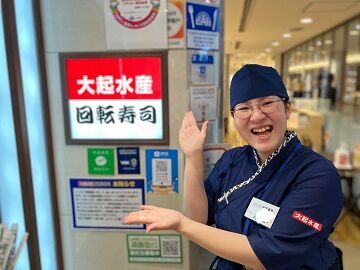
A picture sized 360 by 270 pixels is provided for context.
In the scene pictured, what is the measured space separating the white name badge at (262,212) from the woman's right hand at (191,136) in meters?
0.32

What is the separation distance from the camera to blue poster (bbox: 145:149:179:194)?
55.4 inches

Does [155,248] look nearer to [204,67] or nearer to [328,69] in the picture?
[204,67]

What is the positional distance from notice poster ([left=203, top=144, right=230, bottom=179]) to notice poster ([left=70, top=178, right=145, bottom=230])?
30 centimetres

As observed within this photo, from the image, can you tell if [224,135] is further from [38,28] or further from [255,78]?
[38,28]

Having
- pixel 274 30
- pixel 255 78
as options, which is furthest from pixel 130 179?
pixel 274 30

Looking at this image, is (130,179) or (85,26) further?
(130,179)

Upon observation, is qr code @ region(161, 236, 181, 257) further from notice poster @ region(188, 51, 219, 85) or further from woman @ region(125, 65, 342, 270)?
notice poster @ region(188, 51, 219, 85)

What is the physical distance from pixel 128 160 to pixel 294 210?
75cm

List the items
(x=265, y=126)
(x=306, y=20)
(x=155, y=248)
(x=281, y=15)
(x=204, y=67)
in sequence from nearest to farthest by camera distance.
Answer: (x=265, y=126), (x=204, y=67), (x=155, y=248), (x=281, y=15), (x=306, y=20)

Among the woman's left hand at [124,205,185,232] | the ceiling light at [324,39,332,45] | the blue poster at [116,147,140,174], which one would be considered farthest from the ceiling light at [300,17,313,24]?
the woman's left hand at [124,205,185,232]

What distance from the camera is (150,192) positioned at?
4.76ft

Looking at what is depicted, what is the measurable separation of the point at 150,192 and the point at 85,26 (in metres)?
0.77

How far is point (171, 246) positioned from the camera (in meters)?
1.49

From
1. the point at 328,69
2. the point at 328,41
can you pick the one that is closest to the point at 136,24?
the point at 328,69
